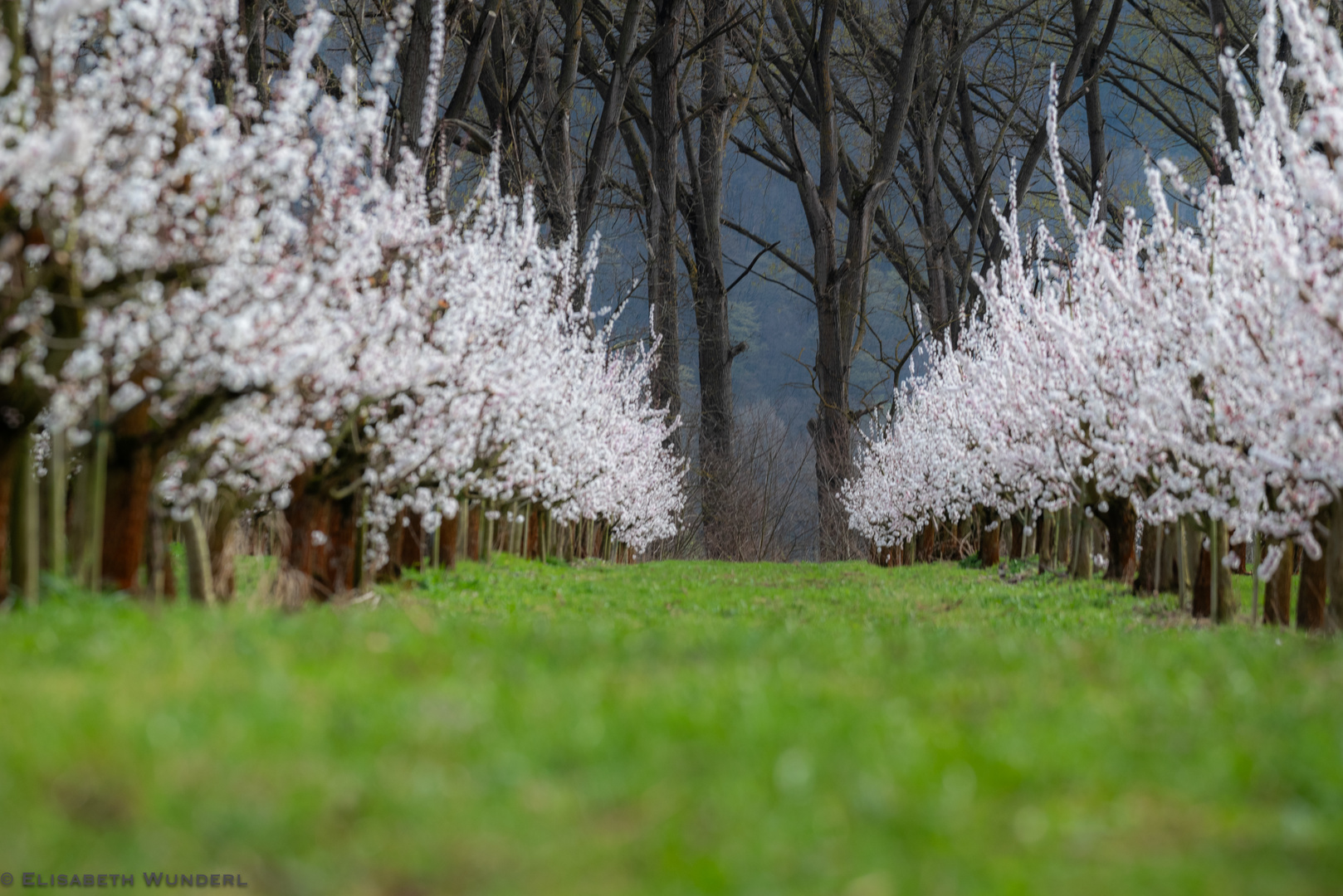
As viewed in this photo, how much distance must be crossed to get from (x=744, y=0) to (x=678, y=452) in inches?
744

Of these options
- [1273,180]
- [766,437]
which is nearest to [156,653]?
[1273,180]

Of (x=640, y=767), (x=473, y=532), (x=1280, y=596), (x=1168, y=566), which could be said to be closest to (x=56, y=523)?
(x=640, y=767)

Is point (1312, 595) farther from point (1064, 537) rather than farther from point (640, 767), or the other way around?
point (1064, 537)

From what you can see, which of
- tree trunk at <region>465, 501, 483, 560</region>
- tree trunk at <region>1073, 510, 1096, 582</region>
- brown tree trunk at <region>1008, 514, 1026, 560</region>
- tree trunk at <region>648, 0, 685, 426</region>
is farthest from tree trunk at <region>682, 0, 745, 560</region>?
tree trunk at <region>1073, 510, 1096, 582</region>

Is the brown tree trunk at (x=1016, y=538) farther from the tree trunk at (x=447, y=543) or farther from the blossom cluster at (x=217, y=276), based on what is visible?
the blossom cluster at (x=217, y=276)

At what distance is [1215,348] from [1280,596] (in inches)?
147

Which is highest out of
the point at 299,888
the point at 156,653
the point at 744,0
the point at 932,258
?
the point at 744,0

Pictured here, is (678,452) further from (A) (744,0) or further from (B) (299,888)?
(B) (299,888)

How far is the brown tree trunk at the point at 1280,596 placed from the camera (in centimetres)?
1388

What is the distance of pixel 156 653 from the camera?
595 cm

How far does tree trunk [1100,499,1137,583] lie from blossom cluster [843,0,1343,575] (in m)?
0.55

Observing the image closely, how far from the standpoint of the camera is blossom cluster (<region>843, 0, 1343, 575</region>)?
9711 mm

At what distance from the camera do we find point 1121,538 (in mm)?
20938

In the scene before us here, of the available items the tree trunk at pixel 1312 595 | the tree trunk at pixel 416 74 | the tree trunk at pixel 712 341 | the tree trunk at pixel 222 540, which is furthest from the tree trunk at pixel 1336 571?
the tree trunk at pixel 712 341
